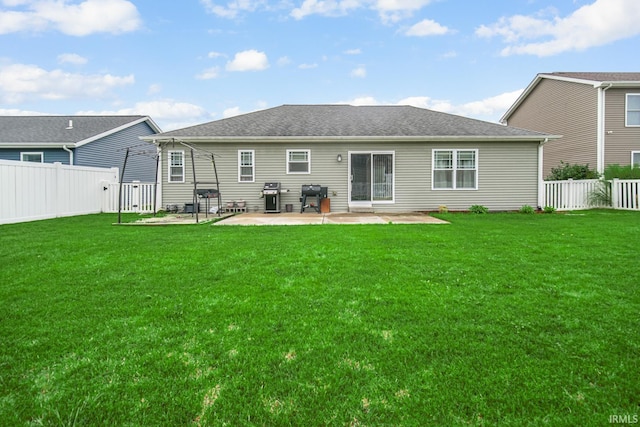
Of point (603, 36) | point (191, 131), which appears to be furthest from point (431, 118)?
point (603, 36)

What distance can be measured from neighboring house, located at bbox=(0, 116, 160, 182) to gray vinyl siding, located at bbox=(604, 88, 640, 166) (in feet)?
59.9

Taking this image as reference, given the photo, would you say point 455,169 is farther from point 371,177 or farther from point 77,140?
point 77,140

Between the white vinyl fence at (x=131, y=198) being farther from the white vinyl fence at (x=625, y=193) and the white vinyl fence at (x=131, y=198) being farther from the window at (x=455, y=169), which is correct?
the white vinyl fence at (x=625, y=193)

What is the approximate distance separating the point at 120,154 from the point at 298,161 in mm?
10916

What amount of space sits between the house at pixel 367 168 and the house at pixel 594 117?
4.31 meters

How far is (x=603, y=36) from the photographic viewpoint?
1750 centimetres

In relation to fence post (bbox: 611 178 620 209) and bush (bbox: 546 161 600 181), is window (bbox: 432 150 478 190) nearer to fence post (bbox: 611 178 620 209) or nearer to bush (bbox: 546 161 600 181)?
fence post (bbox: 611 178 620 209)

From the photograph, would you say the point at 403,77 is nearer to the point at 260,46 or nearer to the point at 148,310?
the point at 260,46

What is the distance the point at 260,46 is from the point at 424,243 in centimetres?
1363

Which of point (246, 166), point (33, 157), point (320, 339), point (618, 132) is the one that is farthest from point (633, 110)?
point (33, 157)

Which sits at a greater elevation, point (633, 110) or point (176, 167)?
point (633, 110)

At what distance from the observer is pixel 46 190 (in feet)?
33.7

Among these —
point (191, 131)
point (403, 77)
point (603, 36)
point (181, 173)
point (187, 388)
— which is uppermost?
point (603, 36)

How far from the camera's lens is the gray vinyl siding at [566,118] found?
15.4 metres
